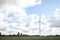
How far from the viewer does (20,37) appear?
642ft

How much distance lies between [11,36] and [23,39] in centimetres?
1320

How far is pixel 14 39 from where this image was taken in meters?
184

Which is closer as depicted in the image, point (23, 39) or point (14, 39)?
point (14, 39)

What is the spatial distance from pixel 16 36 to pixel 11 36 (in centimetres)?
532

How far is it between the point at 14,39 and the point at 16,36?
595 inches

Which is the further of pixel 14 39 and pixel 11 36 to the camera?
pixel 11 36

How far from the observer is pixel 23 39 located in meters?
199

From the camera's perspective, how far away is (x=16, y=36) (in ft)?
655

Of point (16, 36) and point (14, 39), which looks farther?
point (16, 36)

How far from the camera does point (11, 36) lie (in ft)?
654

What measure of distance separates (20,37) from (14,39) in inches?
492
